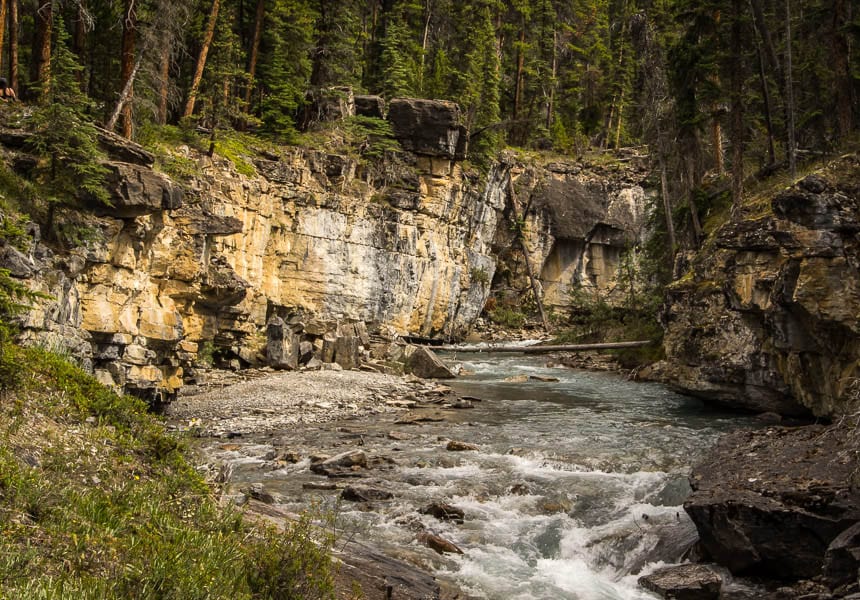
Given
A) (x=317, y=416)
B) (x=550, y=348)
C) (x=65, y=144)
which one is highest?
(x=65, y=144)

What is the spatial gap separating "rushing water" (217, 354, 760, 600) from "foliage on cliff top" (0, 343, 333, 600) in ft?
11.1

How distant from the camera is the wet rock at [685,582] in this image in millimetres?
8602

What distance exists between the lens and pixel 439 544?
1012 centimetres

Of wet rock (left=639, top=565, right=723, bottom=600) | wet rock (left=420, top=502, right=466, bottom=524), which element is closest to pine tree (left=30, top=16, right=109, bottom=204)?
wet rock (left=420, top=502, right=466, bottom=524)

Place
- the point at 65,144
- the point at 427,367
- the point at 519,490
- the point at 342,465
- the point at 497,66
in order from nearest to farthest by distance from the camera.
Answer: the point at 519,490 → the point at 342,465 → the point at 65,144 → the point at 427,367 → the point at 497,66

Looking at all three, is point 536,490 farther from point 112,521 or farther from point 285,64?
point 285,64

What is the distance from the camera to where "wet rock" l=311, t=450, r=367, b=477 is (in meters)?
13.7

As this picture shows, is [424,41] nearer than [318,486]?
No

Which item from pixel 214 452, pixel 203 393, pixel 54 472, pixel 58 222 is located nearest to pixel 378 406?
pixel 203 393

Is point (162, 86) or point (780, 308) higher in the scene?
point (162, 86)

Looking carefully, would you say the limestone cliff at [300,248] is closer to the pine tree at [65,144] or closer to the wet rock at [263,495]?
the pine tree at [65,144]

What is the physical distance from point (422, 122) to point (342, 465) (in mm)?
29298

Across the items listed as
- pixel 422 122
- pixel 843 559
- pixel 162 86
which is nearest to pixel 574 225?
pixel 422 122

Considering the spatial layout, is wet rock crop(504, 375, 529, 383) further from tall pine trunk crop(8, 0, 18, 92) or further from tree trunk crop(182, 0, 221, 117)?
tall pine trunk crop(8, 0, 18, 92)
